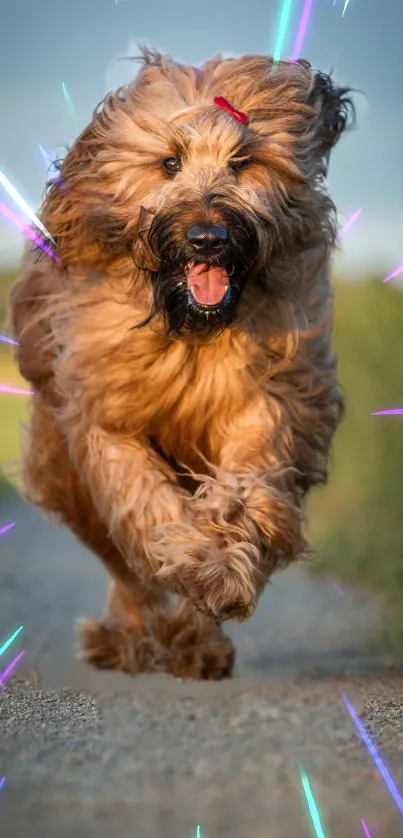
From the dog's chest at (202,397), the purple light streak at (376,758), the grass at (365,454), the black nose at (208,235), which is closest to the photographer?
the purple light streak at (376,758)

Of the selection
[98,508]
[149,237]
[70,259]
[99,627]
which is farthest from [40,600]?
[149,237]

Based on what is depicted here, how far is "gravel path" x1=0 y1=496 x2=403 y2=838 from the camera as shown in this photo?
12.5ft

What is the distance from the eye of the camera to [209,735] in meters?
4.65

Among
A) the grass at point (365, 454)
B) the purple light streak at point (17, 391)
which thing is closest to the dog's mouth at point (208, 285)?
the purple light streak at point (17, 391)

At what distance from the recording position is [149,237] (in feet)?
14.4

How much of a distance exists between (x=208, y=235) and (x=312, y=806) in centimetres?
148

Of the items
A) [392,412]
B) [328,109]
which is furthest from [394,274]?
[328,109]

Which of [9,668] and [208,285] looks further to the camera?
[9,668]

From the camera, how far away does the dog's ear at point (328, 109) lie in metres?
4.77

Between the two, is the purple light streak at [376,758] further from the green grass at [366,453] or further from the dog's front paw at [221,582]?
the green grass at [366,453]

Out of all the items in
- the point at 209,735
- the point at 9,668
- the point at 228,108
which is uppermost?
the point at 228,108

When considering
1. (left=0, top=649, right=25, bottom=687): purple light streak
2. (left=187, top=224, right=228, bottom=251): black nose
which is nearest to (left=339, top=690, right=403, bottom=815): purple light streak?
(left=0, top=649, right=25, bottom=687): purple light streak

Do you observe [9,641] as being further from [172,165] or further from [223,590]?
[172,165]

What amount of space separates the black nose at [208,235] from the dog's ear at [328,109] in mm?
694
